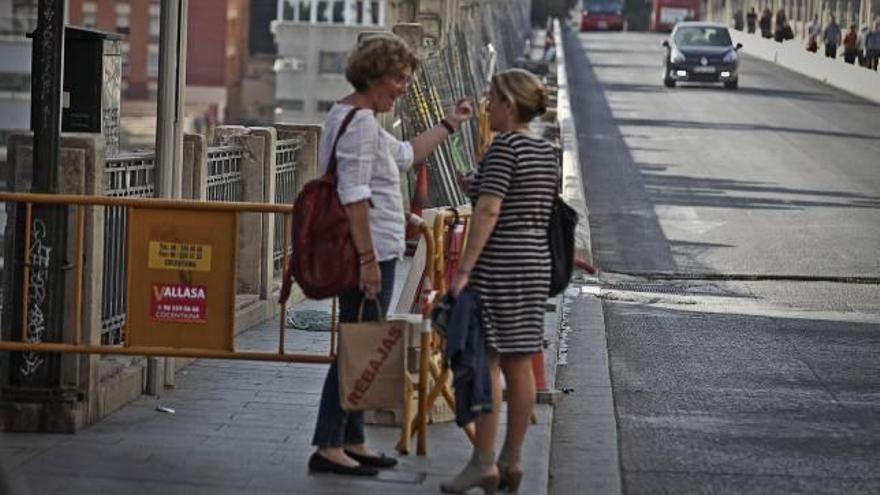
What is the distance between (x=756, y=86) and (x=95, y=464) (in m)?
54.8

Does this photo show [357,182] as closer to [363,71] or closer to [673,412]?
[363,71]

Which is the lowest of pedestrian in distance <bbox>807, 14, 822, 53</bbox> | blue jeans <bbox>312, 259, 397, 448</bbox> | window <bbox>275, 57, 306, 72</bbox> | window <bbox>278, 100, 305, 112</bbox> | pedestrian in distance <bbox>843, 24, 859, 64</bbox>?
window <bbox>278, 100, 305, 112</bbox>

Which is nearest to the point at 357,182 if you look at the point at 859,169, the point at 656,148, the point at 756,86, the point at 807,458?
the point at 807,458

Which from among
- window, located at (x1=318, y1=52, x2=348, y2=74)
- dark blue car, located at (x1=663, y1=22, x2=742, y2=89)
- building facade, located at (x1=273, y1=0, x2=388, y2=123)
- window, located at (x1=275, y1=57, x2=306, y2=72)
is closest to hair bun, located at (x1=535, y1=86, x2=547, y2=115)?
dark blue car, located at (x1=663, y1=22, x2=742, y2=89)

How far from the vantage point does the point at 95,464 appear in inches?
346

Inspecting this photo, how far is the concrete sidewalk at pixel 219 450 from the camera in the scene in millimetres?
8492

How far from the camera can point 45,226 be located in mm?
9539

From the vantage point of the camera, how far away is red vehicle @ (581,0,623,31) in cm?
11081

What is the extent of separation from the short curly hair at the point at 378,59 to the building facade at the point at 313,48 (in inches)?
6257

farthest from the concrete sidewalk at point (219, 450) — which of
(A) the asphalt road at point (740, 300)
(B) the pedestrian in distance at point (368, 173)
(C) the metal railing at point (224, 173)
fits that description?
(C) the metal railing at point (224, 173)

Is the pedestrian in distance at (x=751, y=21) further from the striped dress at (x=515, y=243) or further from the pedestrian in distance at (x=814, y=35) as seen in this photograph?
the striped dress at (x=515, y=243)

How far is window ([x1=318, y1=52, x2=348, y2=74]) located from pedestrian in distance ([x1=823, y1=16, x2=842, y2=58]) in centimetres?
10249

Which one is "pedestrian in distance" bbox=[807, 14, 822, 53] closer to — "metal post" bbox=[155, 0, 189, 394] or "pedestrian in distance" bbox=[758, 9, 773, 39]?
"pedestrian in distance" bbox=[758, 9, 773, 39]

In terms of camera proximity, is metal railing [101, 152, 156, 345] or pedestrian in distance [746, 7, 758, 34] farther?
pedestrian in distance [746, 7, 758, 34]
